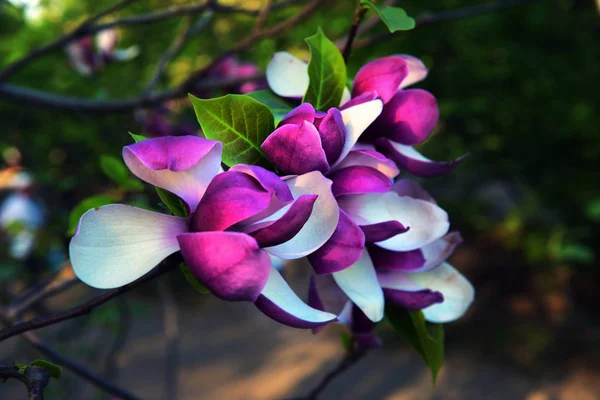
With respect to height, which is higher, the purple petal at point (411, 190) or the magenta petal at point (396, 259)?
the purple petal at point (411, 190)

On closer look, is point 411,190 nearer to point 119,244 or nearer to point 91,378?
point 119,244

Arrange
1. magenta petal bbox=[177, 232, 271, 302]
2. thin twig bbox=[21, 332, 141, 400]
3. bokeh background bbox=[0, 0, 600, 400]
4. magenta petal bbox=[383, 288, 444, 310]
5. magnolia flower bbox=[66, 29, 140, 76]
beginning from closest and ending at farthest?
1. magenta petal bbox=[177, 232, 271, 302]
2. magenta petal bbox=[383, 288, 444, 310]
3. thin twig bbox=[21, 332, 141, 400]
4. magnolia flower bbox=[66, 29, 140, 76]
5. bokeh background bbox=[0, 0, 600, 400]

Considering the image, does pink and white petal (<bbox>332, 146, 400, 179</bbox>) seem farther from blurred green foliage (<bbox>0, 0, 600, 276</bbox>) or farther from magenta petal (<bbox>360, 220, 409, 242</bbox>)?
blurred green foliage (<bbox>0, 0, 600, 276</bbox>)

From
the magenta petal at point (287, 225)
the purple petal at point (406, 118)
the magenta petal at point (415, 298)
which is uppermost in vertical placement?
the magenta petal at point (287, 225)

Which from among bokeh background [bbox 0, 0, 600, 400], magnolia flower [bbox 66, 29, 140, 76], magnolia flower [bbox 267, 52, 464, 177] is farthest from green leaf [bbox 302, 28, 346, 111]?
magnolia flower [bbox 66, 29, 140, 76]

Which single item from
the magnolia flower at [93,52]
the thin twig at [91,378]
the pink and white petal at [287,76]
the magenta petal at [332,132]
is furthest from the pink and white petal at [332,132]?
the magnolia flower at [93,52]

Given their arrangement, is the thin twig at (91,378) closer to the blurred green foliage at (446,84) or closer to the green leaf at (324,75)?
the green leaf at (324,75)

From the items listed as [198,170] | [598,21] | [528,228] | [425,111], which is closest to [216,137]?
[198,170]
